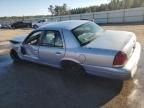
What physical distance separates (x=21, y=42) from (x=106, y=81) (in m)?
3.24

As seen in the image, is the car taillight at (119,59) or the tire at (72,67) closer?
the car taillight at (119,59)

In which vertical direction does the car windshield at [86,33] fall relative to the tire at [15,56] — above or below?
above

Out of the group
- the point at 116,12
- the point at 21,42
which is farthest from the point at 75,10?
the point at 21,42

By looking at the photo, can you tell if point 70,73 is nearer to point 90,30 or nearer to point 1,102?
point 90,30

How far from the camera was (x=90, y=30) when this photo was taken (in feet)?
15.9

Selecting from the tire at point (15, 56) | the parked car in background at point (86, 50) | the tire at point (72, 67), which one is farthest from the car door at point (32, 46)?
the tire at point (72, 67)

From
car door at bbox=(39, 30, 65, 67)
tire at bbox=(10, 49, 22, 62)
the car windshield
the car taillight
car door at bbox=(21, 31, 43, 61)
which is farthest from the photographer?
tire at bbox=(10, 49, 22, 62)

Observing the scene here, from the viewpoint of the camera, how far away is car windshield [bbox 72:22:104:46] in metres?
4.34

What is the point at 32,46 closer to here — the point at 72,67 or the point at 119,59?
the point at 72,67

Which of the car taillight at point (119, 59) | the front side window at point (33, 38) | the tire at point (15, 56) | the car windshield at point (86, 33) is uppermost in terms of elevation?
the car windshield at point (86, 33)

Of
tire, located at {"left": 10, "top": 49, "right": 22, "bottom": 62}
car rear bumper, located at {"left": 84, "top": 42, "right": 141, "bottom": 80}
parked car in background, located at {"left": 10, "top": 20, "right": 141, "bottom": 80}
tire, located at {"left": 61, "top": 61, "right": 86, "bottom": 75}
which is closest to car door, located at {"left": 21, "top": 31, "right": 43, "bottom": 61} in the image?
parked car in background, located at {"left": 10, "top": 20, "right": 141, "bottom": 80}

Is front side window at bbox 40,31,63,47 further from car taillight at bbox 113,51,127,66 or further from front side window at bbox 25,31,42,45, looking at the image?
car taillight at bbox 113,51,127,66

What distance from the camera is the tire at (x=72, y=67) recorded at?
14.3 ft

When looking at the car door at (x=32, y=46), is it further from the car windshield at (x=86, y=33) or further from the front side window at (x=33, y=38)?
the car windshield at (x=86, y=33)
